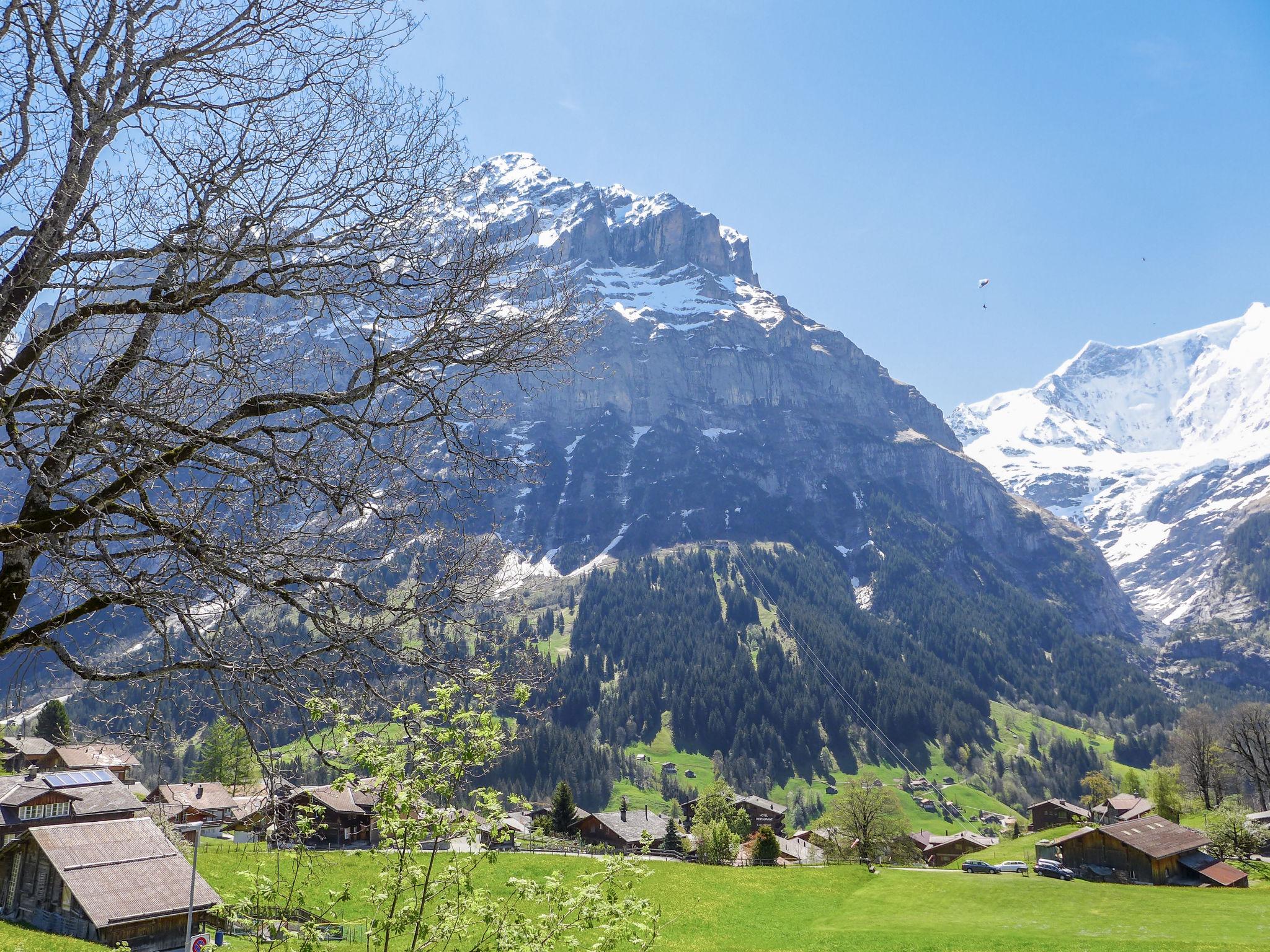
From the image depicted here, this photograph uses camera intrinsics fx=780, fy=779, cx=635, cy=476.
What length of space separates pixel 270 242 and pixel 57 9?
2435 mm

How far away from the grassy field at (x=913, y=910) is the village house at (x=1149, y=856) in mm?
7975

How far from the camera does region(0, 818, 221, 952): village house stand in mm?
30312

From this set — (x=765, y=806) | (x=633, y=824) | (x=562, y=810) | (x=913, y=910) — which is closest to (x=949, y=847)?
(x=765, y=806)

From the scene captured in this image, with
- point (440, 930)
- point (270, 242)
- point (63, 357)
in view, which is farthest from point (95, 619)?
point (440, 930)

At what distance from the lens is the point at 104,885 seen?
102 ft

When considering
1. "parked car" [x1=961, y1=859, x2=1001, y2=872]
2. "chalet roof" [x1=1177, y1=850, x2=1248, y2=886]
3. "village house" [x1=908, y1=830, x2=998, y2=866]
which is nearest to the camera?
"chalet roof" [x1=1177, y1=850, x2=1248, y2=886]

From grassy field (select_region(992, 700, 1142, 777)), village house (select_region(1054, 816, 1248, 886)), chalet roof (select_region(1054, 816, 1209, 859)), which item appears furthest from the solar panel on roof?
grassy field (select_region(992, 700, 1142, 777))

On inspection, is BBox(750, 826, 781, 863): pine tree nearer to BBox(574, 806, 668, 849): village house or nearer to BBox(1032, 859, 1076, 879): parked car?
BBox(574, 806, 668, 849): village house

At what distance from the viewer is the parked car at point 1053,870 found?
53719mm

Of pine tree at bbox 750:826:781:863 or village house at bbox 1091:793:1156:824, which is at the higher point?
village house at bbox 1091:793:1156:824

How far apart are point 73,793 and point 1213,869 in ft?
231

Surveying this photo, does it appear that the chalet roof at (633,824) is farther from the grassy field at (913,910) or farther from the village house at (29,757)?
the village house at (29,757)

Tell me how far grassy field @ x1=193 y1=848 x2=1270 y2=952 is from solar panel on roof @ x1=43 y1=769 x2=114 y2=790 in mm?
8485

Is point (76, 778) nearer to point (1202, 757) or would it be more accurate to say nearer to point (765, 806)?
point (765, 806)
